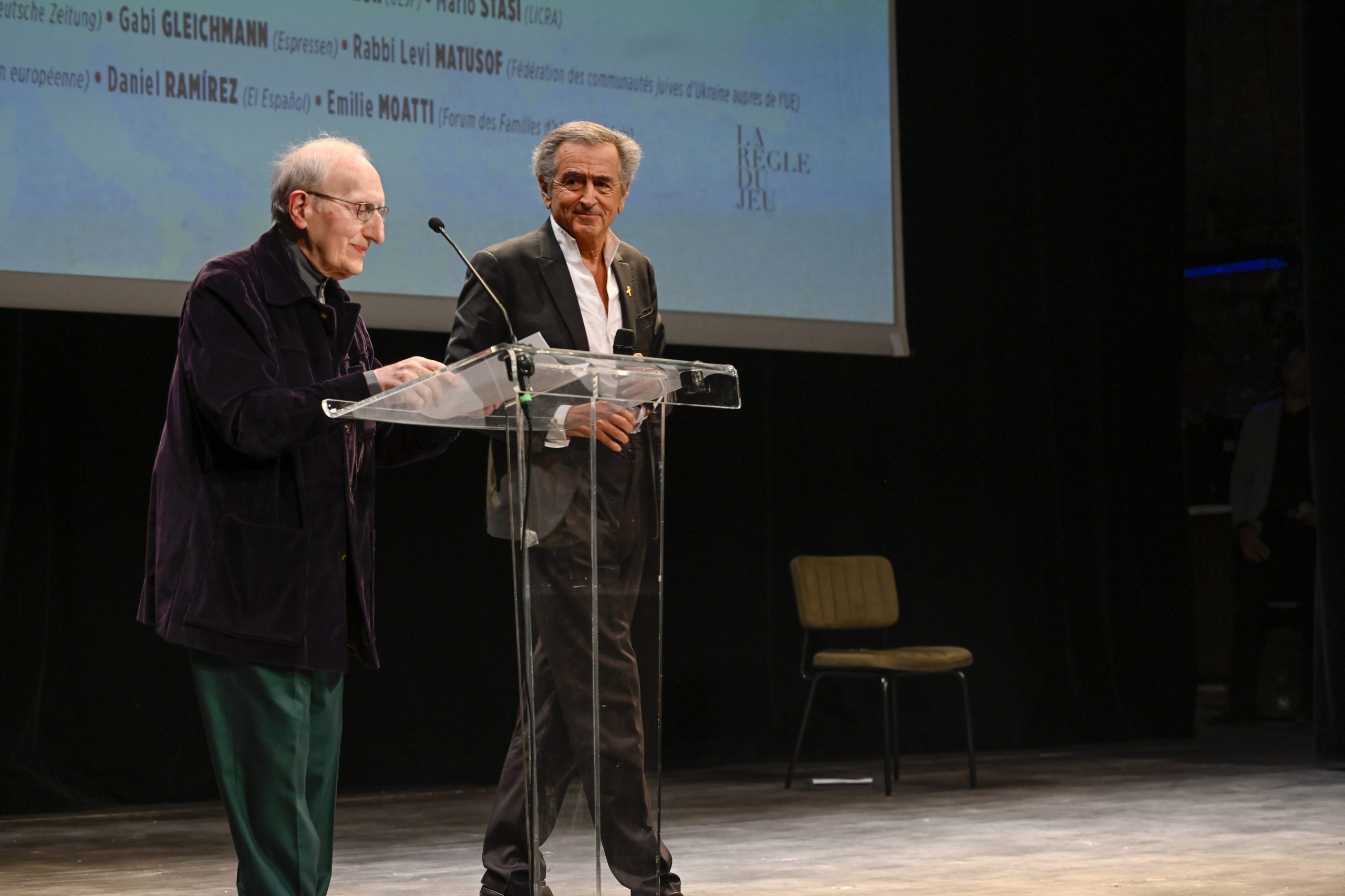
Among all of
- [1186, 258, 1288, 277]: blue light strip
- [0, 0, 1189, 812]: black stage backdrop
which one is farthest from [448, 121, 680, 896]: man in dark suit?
[1186, 258, 1288, 277]: blue light strip

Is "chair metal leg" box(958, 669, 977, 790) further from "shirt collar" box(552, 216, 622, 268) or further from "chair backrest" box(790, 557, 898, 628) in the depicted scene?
"shirt collar" box(552, 216, 622, 268)

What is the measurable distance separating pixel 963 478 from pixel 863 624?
1378 millimetres

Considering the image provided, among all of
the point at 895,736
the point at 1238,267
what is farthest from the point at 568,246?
the point at 1238,267

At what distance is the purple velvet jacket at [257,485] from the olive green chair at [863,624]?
2851 millimetres

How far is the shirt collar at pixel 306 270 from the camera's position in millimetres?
2098

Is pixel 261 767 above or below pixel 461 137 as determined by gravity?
below

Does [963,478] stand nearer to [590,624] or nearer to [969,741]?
[969,741]

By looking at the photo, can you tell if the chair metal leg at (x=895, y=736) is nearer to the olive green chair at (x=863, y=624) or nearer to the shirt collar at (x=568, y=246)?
the olive green chair at (x=863, y=624)

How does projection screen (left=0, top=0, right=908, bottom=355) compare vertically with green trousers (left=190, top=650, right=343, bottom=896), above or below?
above

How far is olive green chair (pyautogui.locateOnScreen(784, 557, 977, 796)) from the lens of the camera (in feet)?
15.6

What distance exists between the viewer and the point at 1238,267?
9.38m

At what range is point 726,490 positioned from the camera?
5.66 meters

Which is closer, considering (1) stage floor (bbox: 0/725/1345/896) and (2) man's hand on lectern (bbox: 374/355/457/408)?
(2) man's hand on lectern (bbox: 374/355/457/408)

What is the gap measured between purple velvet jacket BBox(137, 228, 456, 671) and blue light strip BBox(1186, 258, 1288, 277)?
26.7 ft
